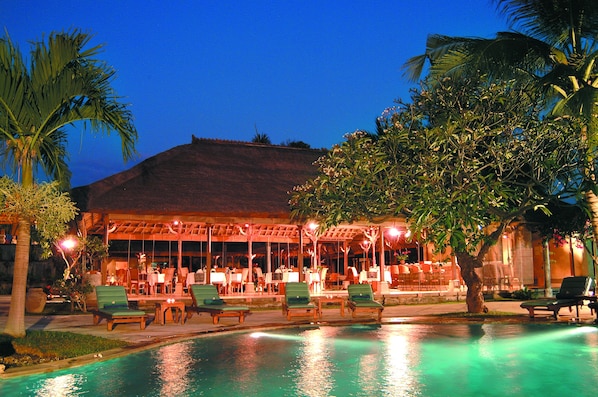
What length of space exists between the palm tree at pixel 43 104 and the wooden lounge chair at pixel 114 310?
87.6 inches

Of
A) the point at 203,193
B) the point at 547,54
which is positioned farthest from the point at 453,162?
the point at 203,193

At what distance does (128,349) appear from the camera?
8.13 metres

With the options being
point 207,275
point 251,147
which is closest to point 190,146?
point 251,147

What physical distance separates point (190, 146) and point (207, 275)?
5.09 metres

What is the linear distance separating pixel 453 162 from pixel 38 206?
6.34 metres

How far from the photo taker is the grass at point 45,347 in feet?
23.6

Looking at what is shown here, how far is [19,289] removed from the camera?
8.07 m

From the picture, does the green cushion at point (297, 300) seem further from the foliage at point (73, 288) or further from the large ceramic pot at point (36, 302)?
the large ceramic pot at point (36, 302)

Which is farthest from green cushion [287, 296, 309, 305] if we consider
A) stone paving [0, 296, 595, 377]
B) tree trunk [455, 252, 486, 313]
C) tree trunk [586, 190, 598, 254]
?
tree trunk [586, 190, 598, 254]

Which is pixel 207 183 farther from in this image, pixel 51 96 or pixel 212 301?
pixel 51 96

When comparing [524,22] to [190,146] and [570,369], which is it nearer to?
[570,369]

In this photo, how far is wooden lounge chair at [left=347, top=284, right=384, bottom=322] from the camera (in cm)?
1246

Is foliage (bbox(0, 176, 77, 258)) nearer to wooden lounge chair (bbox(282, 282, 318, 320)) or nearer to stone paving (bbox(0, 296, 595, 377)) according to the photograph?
stone paving (bbox(0, 296, 595, 377))

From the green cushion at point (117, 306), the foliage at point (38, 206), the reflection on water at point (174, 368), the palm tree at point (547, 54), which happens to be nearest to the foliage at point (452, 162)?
the palm tree at point (547, 54)
